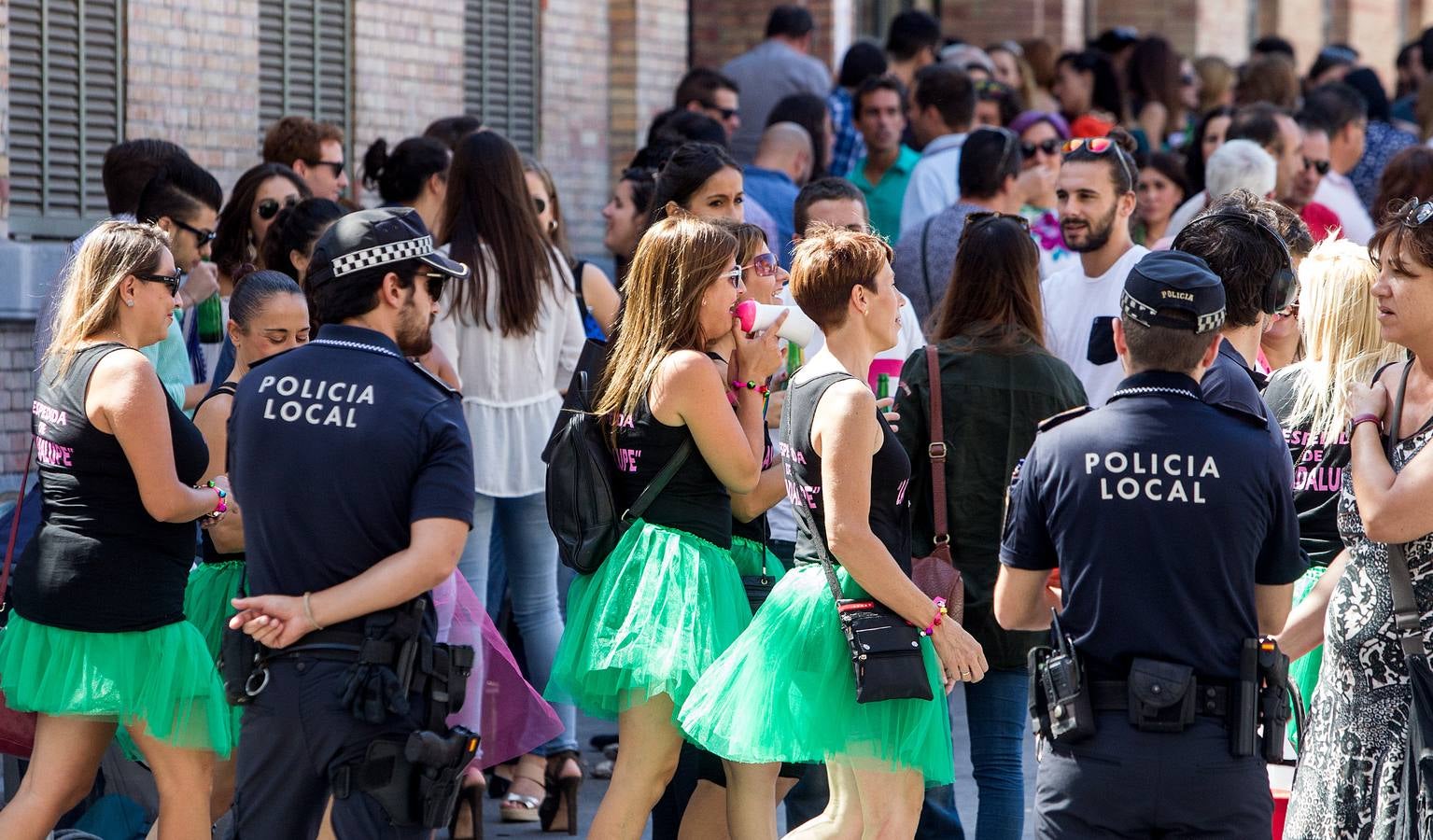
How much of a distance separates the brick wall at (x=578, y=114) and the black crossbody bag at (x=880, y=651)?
251 inches

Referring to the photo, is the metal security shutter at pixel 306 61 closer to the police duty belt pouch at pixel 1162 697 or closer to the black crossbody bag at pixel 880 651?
the black crossbody bag at pixel 880 651

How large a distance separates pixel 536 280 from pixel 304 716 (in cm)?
262

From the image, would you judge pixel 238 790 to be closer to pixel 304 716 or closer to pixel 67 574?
pixel 304 716

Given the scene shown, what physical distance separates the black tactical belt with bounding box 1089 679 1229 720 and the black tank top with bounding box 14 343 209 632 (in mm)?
2311

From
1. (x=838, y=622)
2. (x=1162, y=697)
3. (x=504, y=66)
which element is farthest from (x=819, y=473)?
(x=504, y=66)

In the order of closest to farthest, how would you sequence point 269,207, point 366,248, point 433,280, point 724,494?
point 366,248 < point 433,280 < point 724,494 < point 269,207

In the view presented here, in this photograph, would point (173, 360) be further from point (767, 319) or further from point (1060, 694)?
point (1060, 694)

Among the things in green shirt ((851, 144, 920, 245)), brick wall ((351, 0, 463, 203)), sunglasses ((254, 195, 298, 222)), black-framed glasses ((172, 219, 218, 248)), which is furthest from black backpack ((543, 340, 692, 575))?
green shirt ((851, 144, 920, 245))

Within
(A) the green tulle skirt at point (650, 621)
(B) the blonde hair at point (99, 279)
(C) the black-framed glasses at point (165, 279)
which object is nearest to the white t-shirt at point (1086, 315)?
(A) the green tulle skirt at point (650, 621)

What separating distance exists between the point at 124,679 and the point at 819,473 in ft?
5.85

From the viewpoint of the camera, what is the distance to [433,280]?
4098mm

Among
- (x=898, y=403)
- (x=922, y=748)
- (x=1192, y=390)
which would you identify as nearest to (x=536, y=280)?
(x=898, y=403)

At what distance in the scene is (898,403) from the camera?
5066 mm

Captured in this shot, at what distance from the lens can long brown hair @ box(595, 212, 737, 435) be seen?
4.77m
